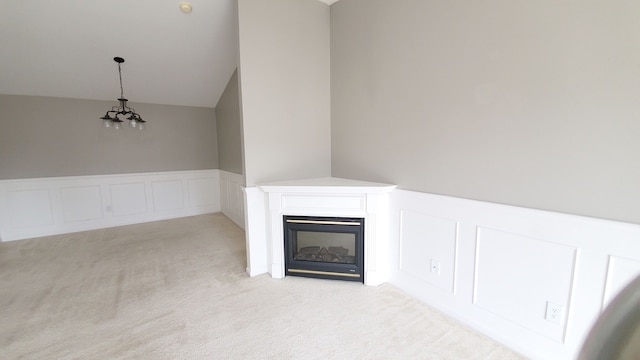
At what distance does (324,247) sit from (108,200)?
4284 millimetres

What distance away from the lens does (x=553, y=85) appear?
166 centimetres

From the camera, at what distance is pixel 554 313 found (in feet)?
5.66

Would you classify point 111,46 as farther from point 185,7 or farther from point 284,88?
point 284,88

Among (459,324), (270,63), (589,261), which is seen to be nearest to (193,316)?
(459,324)

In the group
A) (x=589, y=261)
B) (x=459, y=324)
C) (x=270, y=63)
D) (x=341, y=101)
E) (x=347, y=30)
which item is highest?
(x=347, y=30)

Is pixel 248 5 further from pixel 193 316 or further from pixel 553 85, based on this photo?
pixel 193 316

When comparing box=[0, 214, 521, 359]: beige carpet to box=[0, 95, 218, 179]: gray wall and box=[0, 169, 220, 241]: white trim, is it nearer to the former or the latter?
box=[0, 169, 220, 241]: white trim

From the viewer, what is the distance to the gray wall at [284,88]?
2869 mm

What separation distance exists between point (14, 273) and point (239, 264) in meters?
2.46

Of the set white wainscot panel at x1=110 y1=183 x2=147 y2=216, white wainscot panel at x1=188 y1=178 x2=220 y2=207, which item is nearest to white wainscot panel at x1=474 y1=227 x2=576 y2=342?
white wainscot panel at x1=188 y1=178 x2=220 y2=207

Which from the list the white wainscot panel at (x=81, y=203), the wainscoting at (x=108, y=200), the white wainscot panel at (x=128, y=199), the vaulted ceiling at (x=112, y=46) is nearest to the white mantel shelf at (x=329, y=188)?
the vaulted ceiling at (x=112, y=46)

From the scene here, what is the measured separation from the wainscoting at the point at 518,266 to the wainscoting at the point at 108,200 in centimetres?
325

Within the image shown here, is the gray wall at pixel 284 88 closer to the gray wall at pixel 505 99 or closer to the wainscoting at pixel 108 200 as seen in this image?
the gray wall at pixel 505 99

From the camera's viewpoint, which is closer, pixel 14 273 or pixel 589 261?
pixel 589 261
